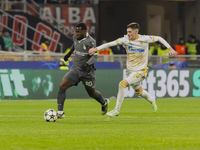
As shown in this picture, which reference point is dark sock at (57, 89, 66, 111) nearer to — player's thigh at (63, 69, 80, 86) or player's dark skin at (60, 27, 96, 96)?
player's dark skin at (60, 27, 96, 96)

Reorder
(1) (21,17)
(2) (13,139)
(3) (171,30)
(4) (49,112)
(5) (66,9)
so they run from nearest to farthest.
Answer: (2) (13,139), (4) (49,112), (1) (21,17), (5) (66,9), (3) (171,30)

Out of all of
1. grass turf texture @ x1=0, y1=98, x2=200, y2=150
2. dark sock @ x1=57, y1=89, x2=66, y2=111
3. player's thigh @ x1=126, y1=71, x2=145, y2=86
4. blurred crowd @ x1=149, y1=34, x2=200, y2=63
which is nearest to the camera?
grass turf texture @ x1=0, y1=98, x2=200, y2=150

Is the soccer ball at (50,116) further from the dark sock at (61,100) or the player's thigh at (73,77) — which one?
the player's thigh at (73,77)

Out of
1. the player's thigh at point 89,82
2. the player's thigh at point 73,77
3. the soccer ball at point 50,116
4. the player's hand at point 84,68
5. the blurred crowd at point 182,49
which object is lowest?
the blurred crowd at point 182,49

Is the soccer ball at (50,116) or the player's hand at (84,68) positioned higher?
the player's hand at (84,68)

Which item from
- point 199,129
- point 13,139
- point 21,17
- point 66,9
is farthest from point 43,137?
point 66,9

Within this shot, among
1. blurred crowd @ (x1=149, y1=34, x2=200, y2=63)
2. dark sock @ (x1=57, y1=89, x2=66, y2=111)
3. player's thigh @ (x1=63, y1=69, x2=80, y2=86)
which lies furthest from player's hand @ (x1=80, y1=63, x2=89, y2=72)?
blurred crowd @ (x1=149, y1=34, x2=200, y2=63)

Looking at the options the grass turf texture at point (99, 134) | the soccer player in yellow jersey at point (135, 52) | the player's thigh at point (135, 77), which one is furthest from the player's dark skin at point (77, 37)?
the player's thigh at point (135, 77)

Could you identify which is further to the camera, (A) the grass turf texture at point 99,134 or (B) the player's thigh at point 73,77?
(B) the player's thigh at point 73,77

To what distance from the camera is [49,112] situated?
12070 millimetres

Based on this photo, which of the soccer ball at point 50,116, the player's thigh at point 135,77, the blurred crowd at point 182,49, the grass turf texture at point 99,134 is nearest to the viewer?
the grass turf texture at point 99,134

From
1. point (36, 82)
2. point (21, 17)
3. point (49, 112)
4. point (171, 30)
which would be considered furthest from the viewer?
point (171, 30)

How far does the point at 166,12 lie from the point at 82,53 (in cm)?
2996

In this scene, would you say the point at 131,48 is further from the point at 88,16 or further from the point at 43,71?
the point at 88,16
